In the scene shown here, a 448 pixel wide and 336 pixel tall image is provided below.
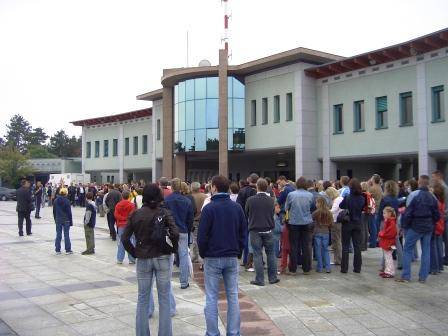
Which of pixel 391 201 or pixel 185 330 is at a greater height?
pixel 391 201

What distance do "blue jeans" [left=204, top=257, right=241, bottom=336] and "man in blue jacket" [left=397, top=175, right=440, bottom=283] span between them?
14.8ft

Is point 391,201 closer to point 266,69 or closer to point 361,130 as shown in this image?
point 361,130

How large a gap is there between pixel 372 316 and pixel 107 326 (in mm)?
3596

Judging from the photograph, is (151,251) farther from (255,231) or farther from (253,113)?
(253,113)

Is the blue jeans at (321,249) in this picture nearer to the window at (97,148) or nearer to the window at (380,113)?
the window at (380,113)

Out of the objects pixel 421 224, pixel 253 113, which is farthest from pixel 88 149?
pixel 421 224

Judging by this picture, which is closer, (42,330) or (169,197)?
(42,330)

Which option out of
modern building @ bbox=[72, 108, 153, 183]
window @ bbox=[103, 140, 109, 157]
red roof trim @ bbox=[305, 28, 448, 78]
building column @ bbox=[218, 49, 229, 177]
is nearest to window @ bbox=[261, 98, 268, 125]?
building column @ bbox=[218, 49, 229, 177]

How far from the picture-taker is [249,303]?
771 cm

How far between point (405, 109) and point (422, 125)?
171 centimetres

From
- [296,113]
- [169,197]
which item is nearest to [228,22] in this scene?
[296,113]

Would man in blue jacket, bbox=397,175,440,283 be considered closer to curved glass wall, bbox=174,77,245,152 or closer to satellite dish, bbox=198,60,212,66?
curved glass wall, bbox=174,77,245,152

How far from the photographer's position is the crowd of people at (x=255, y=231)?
18.6 ft

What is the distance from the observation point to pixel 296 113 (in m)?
28.8
